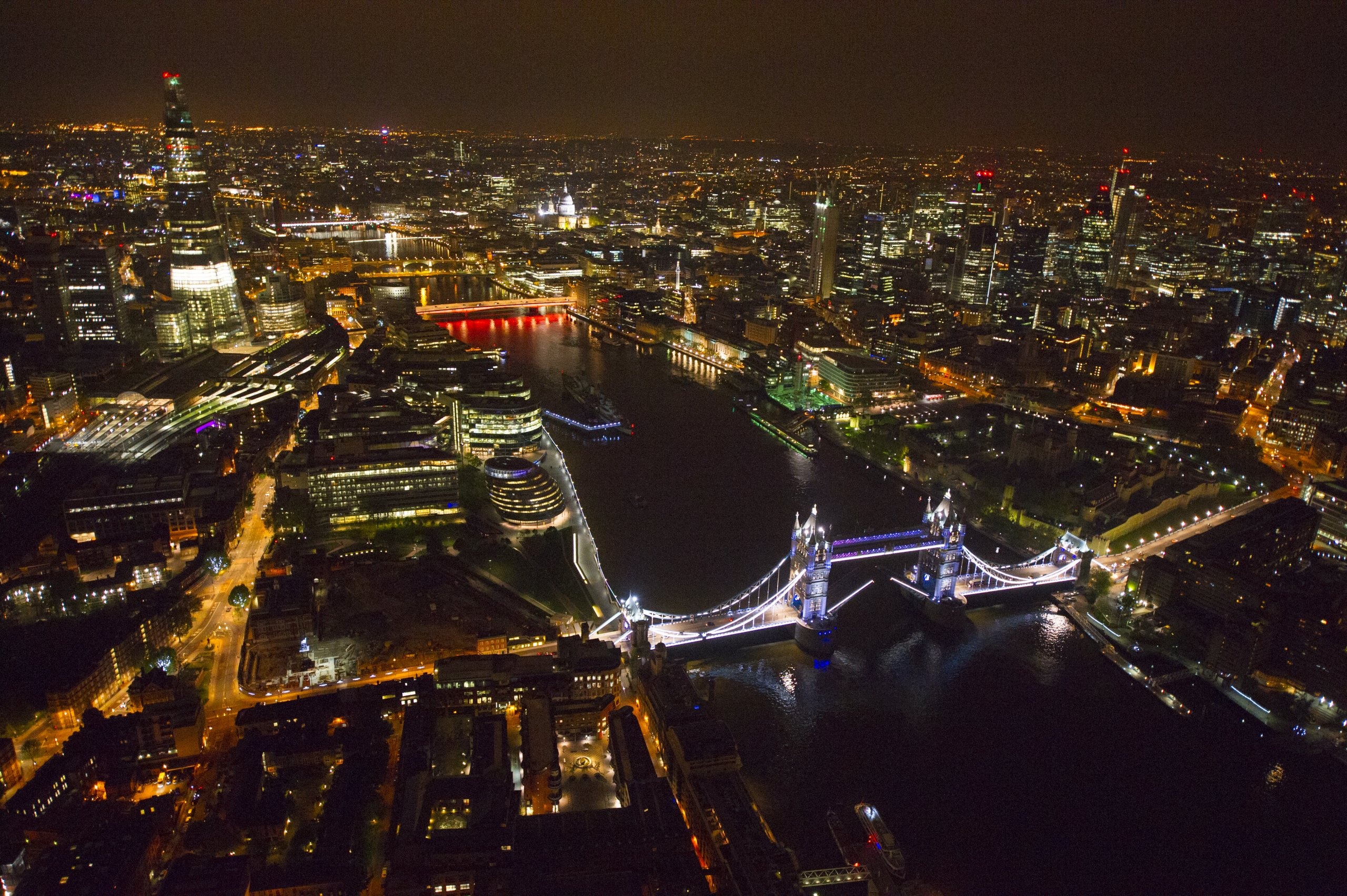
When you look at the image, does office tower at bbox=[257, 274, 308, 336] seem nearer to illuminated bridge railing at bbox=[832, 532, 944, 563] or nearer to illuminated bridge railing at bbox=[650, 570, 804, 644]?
illuminated bridge railing at bbox=[650, 570, 804, 644]

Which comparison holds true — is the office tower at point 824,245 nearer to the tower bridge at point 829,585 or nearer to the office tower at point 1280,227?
the office tower at point 1280,227

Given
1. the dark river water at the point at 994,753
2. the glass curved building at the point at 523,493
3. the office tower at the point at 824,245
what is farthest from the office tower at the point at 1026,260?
the glass curved building at the point at 523,493

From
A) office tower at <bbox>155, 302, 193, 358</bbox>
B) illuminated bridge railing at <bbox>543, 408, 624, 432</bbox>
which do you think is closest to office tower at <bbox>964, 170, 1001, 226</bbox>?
illuminated bridge railing at <bbox>543, 408, 624, 432</bbox>

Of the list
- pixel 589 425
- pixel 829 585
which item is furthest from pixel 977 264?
pixel 829 585

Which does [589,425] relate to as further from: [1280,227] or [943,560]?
[1280,227]

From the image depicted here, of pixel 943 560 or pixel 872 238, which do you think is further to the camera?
pixel 872 238

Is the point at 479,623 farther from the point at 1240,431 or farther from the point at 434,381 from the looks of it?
the point at 1240,431

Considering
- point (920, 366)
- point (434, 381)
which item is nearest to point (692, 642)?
point (434, 381)
